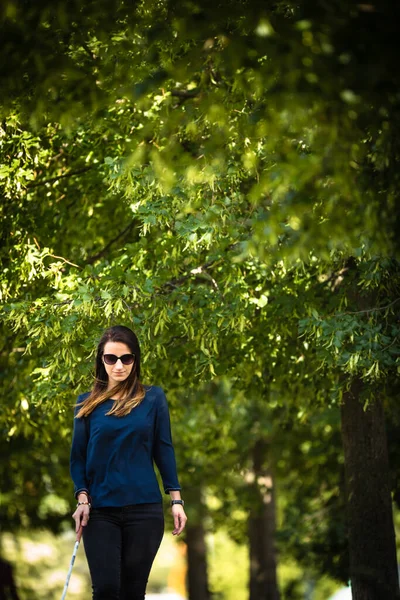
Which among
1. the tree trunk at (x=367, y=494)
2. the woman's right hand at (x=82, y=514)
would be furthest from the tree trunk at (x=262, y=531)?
the woman's right hand at (x=82, y=514)

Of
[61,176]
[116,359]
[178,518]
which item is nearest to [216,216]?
[116,359]

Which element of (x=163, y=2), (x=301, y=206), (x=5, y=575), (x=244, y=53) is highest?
(x=163, y=2)

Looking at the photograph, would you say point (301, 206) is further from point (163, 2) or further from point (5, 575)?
point (5, 575)

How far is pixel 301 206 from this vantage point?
4.53 metres

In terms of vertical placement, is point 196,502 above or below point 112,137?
below

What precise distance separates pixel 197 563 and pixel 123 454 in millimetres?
14992

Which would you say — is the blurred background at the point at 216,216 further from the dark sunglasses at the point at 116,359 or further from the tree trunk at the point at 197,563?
the tree trunk at the point at 197,563

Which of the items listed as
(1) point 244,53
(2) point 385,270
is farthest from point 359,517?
(1) point 244,53

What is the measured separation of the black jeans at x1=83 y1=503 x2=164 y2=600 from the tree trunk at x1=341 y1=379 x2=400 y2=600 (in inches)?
165

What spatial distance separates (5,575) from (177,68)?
630 centimetres

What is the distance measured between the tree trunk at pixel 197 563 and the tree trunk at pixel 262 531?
1.78 meters

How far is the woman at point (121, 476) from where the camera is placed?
5.41 m

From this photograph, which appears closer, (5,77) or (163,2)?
(5,77)

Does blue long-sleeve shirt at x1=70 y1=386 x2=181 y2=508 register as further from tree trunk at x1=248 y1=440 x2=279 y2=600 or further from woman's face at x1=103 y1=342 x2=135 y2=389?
tree trunk at x1=248 y1=440 x2=279 y2=600
